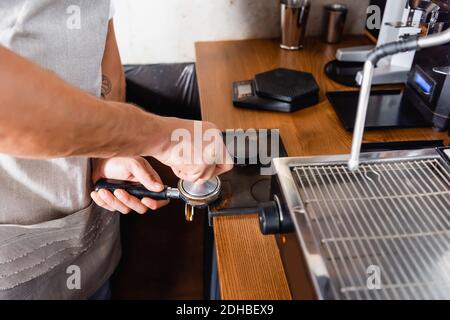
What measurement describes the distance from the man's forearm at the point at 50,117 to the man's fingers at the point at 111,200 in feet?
0.93

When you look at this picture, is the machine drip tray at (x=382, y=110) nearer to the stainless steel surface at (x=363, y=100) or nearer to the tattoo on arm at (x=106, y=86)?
the stainless steel surface at (x=363, y=100)

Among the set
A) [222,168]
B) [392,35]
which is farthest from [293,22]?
[222,168]

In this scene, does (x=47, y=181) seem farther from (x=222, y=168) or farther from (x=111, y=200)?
(x=222, y=168)

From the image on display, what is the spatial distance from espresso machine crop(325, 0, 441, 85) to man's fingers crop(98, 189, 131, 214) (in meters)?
0.74

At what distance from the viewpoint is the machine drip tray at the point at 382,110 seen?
1.01 m

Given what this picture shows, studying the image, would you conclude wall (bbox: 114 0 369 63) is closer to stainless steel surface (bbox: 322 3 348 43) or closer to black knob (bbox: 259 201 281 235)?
stainless steel surface (bbox: 322 3 348 43)

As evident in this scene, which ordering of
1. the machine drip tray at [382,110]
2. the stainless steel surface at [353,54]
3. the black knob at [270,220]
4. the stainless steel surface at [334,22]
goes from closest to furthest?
the black knob at [270,220] → the machine drip tray at [382,110] → the stainless steel surface at [353,54] → the stainless steel surface at [334,22]

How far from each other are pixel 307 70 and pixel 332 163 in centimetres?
67

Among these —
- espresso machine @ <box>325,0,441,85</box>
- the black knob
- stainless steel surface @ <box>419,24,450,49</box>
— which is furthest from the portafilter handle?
espresso machine @ <box>325,0,441,85</box>

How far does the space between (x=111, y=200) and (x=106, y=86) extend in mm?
356

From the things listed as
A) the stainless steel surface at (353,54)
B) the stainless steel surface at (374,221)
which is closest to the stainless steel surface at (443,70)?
the stainless steel surface at (374,221)
